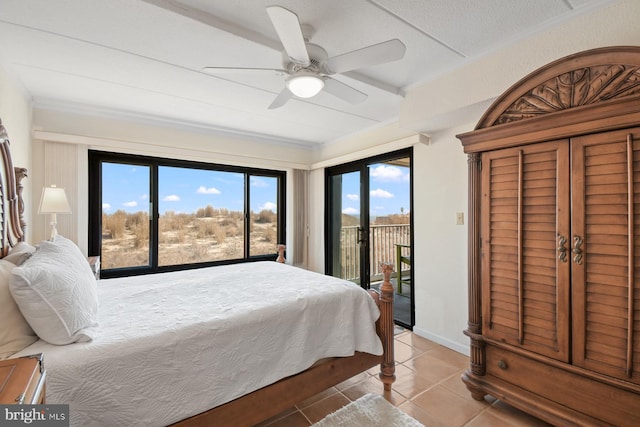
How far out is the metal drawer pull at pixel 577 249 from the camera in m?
1.54

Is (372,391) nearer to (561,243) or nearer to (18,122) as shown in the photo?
(561,243)

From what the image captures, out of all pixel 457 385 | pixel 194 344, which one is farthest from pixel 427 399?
pixel 194 344

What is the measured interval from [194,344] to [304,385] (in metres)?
0.74

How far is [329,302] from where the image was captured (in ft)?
6.23

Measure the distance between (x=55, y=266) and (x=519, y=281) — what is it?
2524 millimetres

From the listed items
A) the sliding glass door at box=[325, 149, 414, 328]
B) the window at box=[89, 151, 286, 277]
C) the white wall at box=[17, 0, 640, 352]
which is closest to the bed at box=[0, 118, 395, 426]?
the white wall at box=[17, 0, 640, 352]

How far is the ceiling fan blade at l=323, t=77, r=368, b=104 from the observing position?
192 cm

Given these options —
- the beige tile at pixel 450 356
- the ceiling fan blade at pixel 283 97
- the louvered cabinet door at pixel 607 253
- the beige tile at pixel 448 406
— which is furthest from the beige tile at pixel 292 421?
the ceiling fan blade at pixel 283 97

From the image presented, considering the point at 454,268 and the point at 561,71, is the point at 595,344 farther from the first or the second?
the point at 561,71

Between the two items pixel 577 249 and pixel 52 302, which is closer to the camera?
pixel 52 302

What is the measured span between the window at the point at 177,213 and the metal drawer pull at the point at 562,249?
142 inches

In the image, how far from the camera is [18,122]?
8.10 feet

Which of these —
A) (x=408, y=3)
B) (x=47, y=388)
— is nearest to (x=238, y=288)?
(x=47, y=388)

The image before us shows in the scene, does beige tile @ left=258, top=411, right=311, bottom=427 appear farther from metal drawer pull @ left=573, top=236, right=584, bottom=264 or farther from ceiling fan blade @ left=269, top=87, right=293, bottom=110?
ceiling fan blade @ left=269, top=87, right=293, bottom=110
